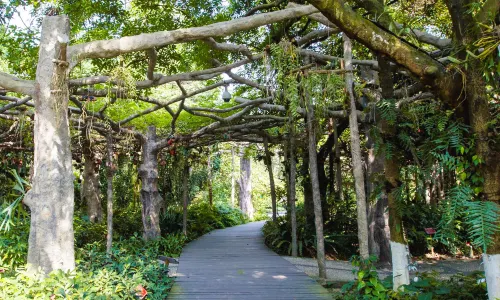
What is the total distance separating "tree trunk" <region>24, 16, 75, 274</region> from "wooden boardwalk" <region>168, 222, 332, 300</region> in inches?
80.4

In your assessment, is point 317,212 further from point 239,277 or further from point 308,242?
point 308,242

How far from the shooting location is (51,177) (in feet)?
18.4

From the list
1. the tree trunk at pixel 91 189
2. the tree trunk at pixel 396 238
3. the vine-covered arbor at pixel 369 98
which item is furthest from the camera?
the tree trunk at pixel 91 189

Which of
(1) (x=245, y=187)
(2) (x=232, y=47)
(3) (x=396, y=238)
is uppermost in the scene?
(2) (x=232, y=47)

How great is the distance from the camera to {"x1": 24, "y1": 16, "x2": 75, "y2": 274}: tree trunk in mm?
5570

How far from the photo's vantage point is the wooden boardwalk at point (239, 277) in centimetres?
695

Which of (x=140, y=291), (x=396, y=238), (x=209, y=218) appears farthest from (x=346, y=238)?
(x=209, y=218)

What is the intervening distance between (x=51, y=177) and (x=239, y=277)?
416 cm

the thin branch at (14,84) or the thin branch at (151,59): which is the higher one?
the thin branch at (151,59)

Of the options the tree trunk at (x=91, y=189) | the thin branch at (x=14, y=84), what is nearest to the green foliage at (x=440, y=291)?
the thin branch at (x=14, y=84)

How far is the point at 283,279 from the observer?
26.4 feet

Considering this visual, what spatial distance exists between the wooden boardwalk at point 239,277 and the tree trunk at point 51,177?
204cm

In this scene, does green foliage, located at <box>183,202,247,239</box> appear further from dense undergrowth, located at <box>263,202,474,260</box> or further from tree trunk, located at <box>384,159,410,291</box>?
tree trunk, located at <box>384,159,410,291</box>

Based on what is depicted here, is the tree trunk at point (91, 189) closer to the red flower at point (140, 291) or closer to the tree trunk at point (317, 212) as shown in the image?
the tree trunk at point (317, 212)
